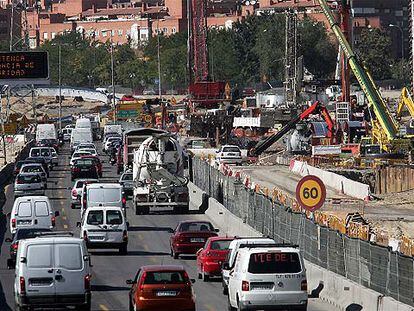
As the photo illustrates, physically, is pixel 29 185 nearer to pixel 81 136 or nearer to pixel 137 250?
pixel 137 250

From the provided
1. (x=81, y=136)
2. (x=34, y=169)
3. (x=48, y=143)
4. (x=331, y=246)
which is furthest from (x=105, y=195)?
(x=81, y=136)

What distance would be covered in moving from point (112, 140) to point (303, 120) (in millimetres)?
14448

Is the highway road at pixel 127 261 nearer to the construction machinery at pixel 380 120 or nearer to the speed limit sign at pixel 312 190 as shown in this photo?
the speed limit sign at pixel 312 190

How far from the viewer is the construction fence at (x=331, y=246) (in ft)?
92.9

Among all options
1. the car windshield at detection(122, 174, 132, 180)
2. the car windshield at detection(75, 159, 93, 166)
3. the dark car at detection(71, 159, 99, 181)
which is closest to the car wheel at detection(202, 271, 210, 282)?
the car windshield at detection(122, 174, 132, 180)

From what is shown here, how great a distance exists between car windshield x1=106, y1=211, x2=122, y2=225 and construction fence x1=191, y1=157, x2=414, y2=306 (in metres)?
4.43

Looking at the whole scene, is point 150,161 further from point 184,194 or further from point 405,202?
point 405,202

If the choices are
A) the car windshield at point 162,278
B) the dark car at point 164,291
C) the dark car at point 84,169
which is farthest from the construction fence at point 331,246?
the dark car at point 84,169

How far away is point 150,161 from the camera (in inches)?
2505

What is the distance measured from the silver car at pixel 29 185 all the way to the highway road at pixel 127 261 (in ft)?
2.27

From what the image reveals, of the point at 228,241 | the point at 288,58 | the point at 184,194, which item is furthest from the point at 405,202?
the point at 288,58

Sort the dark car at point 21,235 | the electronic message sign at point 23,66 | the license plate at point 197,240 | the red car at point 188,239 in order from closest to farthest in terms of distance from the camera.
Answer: the dark car at point 21,235, the red car at point 188,239, the license plate at point 197,240, the electronic message sign at point 23,66

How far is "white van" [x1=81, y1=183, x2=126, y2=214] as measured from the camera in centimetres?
5472

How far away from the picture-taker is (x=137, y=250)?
49.3 meters
